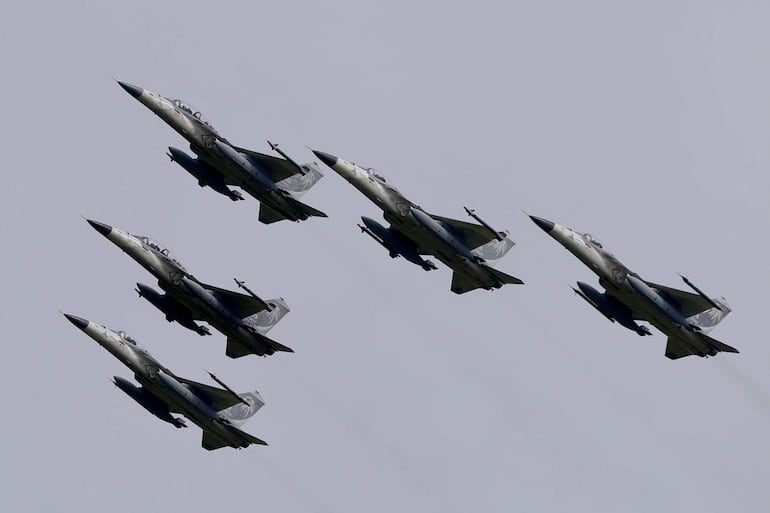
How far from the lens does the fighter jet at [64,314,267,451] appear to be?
10912 cm

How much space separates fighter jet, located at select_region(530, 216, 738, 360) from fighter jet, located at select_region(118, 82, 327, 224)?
551 inches

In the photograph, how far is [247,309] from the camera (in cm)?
11100

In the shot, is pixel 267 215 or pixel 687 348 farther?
pixel 267 215

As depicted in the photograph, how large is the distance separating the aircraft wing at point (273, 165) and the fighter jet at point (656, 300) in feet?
48.2

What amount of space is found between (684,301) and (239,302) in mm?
25736

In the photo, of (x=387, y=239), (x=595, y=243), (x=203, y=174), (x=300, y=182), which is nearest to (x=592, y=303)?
(x=595, y=243)

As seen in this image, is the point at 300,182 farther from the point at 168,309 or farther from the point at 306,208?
the point at 168,309

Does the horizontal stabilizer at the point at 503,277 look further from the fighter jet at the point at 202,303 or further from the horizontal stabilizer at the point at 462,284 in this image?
the fighter jet at the point at 202,303

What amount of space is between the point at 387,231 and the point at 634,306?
595 inches

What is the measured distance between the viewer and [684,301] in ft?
349

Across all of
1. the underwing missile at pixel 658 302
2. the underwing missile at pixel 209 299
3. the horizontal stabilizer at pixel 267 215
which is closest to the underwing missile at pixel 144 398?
the underwing missile at pixel 209 299

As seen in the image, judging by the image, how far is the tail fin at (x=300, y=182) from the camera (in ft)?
362

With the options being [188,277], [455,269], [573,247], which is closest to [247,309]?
[188,277]

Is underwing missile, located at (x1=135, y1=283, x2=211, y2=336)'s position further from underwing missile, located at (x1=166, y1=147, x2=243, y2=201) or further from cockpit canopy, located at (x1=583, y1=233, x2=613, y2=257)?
cockpit canopy, located at (x1=583, y1=233, x2=613, y2=257)
